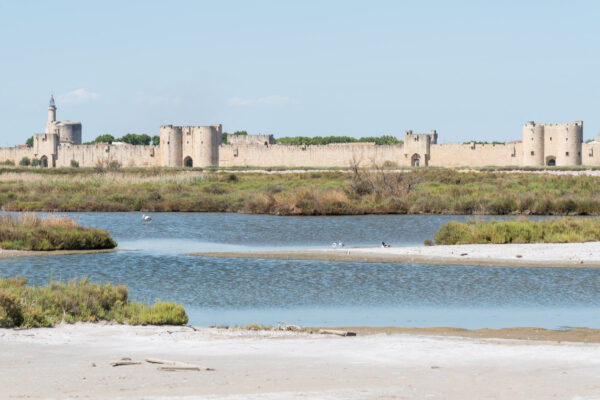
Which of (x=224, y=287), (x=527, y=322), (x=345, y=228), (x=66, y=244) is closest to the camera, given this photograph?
(x=527, y=322)

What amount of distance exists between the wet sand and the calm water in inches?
19.5

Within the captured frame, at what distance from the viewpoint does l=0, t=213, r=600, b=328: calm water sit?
33.4 feet

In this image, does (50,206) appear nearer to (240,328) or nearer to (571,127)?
(240,328)

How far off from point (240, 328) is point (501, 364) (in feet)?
9.09

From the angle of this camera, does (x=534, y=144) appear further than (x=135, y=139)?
No

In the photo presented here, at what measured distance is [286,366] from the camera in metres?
6.95

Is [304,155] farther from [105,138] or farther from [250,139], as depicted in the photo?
[105,138]

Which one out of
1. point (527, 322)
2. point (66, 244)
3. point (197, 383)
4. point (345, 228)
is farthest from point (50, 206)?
point (197, 383)

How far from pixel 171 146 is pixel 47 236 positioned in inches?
1950

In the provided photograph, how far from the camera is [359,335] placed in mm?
8641

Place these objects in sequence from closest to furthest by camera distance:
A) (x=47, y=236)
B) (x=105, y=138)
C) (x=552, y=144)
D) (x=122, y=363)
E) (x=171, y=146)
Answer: (x=122, y=363) < (x=47, y=236) < (x=552, y=144) < (x=171, y=146) < (x=105, y=138)

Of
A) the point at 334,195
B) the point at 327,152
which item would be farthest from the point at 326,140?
the point at 334,195

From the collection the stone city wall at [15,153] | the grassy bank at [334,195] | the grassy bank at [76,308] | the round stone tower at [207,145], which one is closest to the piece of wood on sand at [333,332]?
the grassy bank at [76,308]

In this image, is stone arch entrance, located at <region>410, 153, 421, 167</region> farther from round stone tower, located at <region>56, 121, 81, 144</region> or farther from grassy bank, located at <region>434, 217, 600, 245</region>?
grassy bank, located at <region>434, 217, 600, 245</region>
